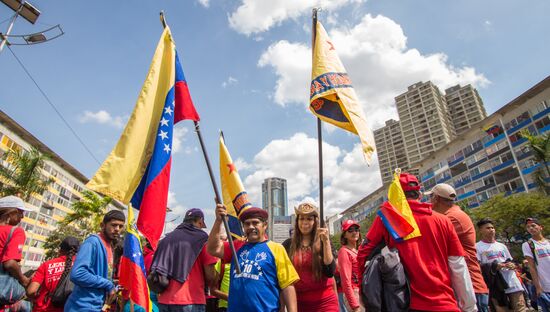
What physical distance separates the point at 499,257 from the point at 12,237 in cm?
668

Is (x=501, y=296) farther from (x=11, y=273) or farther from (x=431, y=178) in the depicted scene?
(x=431, y=178)

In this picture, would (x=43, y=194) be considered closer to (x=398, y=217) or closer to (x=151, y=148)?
(x=151, y=148)

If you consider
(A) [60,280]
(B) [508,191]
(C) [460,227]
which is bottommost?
(A) [60,280]

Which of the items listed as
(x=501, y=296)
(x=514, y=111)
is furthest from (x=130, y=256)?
(x=514, y=111)

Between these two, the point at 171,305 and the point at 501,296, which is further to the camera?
the point at 501,296

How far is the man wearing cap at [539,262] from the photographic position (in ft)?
16.6

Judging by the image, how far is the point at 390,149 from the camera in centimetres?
12250

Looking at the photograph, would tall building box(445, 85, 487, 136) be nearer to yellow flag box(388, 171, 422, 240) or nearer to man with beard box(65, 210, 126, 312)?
yellow flag box(388, 171, 422, 240)

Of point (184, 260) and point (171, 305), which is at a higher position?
point (184, 260)

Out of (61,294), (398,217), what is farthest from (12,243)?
(398,217)

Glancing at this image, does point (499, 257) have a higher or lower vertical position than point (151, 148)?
lower

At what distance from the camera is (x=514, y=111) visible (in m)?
41.8

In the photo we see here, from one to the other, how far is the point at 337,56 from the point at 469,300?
294cm

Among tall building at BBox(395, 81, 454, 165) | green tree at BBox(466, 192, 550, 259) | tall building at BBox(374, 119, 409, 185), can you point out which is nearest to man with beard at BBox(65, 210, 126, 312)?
green tree at BBox(466, 192, 550, 259)
